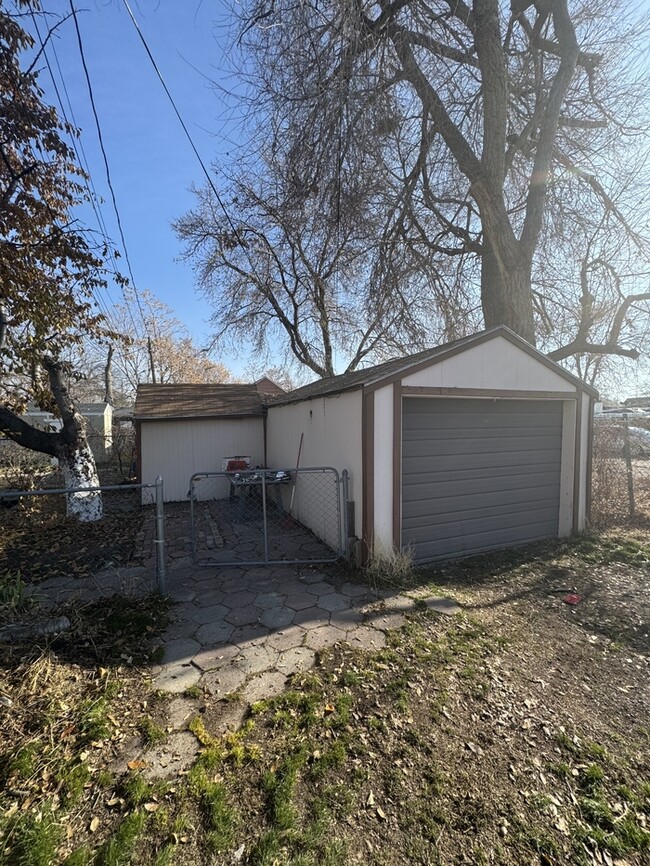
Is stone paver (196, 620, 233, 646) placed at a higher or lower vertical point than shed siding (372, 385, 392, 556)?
lower

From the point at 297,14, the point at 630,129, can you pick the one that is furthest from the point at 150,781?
the point at 630,129

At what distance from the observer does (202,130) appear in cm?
490

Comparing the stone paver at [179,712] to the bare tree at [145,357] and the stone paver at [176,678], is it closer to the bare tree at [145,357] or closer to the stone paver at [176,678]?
the stone paver at [176,678]

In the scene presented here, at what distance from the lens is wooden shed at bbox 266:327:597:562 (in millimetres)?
4688

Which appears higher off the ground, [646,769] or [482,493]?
[482,493]

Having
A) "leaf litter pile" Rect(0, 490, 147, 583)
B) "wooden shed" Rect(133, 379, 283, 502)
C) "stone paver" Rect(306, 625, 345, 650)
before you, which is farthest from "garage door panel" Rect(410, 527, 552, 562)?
"wooden shed" Rect(133, 379, 283, 502)

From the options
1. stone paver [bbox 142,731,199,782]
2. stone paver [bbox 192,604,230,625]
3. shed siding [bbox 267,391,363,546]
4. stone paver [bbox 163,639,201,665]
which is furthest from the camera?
shed siding [bbox 267,391,363,546]

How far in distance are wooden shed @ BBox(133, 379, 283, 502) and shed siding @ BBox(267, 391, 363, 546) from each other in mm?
1427

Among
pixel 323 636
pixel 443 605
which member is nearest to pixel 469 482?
pixel 443 605

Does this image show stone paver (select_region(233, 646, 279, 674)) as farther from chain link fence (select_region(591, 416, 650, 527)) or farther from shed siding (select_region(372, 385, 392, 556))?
chain link fence (select_region(591, 416, 650, 527))

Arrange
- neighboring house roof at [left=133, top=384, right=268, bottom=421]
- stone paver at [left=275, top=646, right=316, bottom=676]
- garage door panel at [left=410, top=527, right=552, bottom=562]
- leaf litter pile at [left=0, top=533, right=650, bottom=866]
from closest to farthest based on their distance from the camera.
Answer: leaf litter pile at [left=0, top=533, right=650, bottom=866] < stone paver at [left=275, top=646, right=316, bottom=676] < garage door panel at [left=410, top=527, right=552, bottom=562] < neighboring house roof at [left=133, top=384, right=268, bottom=421]

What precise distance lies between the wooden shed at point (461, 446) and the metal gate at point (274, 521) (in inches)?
19.8

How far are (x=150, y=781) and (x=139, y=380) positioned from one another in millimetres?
29009

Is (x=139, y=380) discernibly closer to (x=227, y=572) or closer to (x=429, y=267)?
(x=429, y=267)
